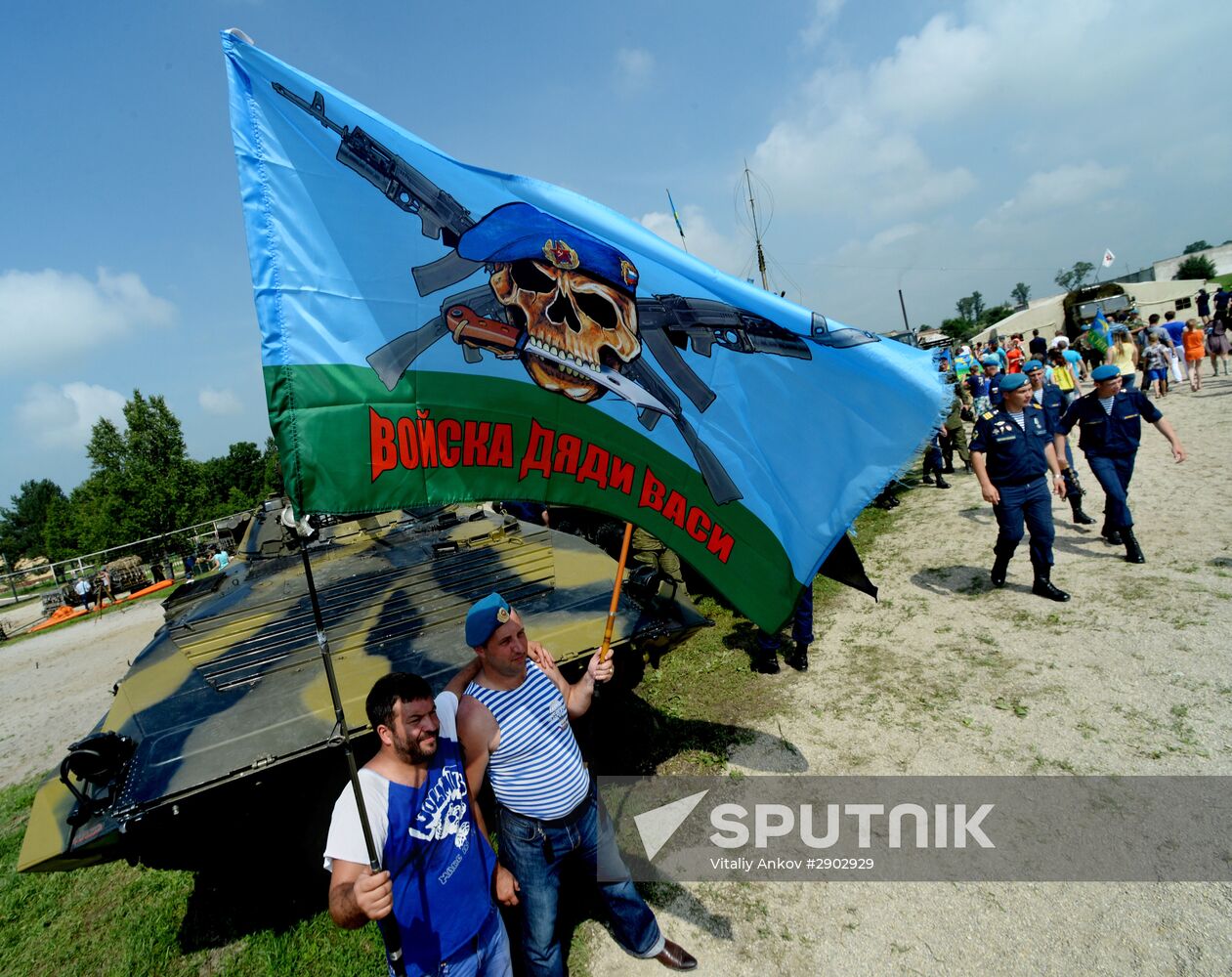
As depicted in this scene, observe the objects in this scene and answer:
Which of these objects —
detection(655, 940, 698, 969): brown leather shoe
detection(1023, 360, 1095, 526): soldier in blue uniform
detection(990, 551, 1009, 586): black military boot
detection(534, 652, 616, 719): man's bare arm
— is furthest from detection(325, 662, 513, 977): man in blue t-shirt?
detection(1023, 360, 1095, 526): soldier in blue uniform

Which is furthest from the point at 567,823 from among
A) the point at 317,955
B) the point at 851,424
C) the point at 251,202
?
the point at 251,202

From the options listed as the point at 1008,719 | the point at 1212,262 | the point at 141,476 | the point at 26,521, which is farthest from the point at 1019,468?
the point at 26,521

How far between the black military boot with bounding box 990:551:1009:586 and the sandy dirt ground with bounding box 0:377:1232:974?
0.18m

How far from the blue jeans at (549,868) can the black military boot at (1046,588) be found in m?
4.65

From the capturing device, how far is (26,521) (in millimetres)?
79750

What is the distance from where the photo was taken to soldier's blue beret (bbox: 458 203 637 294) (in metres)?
2.56

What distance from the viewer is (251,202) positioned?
2.26m

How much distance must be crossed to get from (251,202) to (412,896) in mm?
2387

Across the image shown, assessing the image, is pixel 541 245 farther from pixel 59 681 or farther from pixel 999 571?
pixel 59 681

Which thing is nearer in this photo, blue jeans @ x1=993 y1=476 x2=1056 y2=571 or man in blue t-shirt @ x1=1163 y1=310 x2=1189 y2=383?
blue jeans @ x1=993 y1=476 x2=1056 y2=571

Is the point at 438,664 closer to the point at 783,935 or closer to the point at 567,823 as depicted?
the point at 567,823

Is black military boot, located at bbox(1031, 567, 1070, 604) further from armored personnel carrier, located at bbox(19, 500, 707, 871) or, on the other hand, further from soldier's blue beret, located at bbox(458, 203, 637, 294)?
soldier's blue beret, located at bbox(458, 203, 637, 294)

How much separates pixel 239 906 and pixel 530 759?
254 centimetres

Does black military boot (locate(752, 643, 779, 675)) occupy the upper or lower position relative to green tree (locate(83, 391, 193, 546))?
lower
